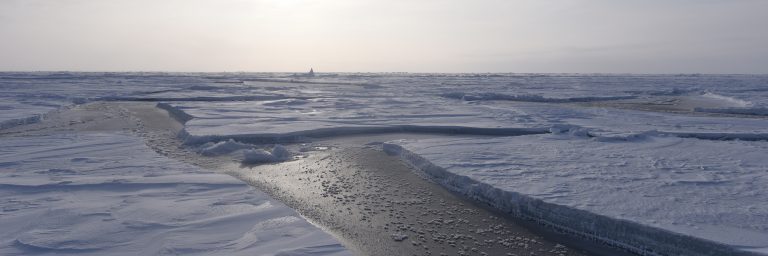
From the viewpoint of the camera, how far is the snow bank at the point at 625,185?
357cm

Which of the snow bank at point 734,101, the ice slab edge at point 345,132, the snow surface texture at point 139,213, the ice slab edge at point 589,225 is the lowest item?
the ice slab edge at point 589,225

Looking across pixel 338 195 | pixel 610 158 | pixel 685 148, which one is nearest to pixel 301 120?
pixel 338 195

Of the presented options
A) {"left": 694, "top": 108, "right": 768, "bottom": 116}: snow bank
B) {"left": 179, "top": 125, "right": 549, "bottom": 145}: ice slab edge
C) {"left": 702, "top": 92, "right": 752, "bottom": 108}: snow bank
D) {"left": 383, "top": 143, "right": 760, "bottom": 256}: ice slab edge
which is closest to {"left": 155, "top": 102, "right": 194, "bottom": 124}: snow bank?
{"left": 179, "top": 125, "right": 549, "bottom": 145}: ice slab edge

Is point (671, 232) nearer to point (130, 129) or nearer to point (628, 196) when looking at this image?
point (628, 196)

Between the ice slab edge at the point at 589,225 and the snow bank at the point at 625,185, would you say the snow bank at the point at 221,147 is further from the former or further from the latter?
the ice slab edge at the point at 589,225

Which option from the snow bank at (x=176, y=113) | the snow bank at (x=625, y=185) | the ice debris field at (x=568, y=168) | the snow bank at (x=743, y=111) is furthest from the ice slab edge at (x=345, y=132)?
the snow bank at (x=743, y=111)

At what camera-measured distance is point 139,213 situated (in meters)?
3.90

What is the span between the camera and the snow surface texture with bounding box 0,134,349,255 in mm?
3248

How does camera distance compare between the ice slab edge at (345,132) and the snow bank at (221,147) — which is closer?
the snow bank at (221,147)

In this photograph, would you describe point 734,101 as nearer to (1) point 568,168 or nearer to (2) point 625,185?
(1) point 568,168

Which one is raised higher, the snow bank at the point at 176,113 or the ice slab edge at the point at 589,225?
the snow bank at the point at 176,113

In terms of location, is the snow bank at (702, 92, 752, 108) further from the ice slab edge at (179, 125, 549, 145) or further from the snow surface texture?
the snow surface texture

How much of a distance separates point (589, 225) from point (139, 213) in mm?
3707

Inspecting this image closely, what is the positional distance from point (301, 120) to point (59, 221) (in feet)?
22.0
